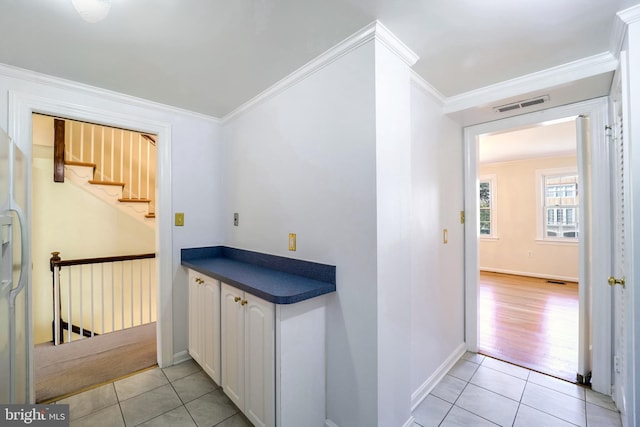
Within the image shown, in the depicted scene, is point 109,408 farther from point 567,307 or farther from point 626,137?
point 567,307

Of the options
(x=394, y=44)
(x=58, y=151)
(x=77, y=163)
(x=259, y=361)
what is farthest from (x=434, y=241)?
(x=58, y=151)

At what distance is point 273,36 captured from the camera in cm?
145

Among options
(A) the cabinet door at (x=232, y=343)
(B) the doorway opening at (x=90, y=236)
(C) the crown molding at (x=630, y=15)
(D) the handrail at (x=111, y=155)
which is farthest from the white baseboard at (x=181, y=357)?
(C) the crown molding at (x=630, y=15)

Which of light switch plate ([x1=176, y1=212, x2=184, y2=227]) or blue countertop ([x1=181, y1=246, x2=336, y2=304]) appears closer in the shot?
blue countertop ([x1=181, y1=246, x2=336, y2=304])

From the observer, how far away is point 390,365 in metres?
→ 1.50

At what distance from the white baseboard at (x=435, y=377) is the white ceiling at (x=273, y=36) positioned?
2.24 metres

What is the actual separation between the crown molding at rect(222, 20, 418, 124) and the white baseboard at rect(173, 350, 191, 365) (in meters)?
2.44

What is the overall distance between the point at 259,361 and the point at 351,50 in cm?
186

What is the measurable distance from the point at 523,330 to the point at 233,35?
3.92 meters

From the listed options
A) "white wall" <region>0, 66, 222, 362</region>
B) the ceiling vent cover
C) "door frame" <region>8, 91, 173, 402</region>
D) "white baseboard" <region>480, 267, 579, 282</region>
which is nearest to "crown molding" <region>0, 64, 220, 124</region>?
"white wall" <region>0, 66, 222, 362</region>

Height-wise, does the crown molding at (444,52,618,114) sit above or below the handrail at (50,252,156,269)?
above

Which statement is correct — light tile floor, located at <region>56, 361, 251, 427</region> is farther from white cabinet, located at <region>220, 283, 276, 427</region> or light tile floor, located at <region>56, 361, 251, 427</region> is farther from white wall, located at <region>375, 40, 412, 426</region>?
white wall, located at <region>375, 40, 412, 426</region>

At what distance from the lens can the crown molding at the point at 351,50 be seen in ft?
4.57

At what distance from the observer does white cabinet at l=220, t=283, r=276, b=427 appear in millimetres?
1455
